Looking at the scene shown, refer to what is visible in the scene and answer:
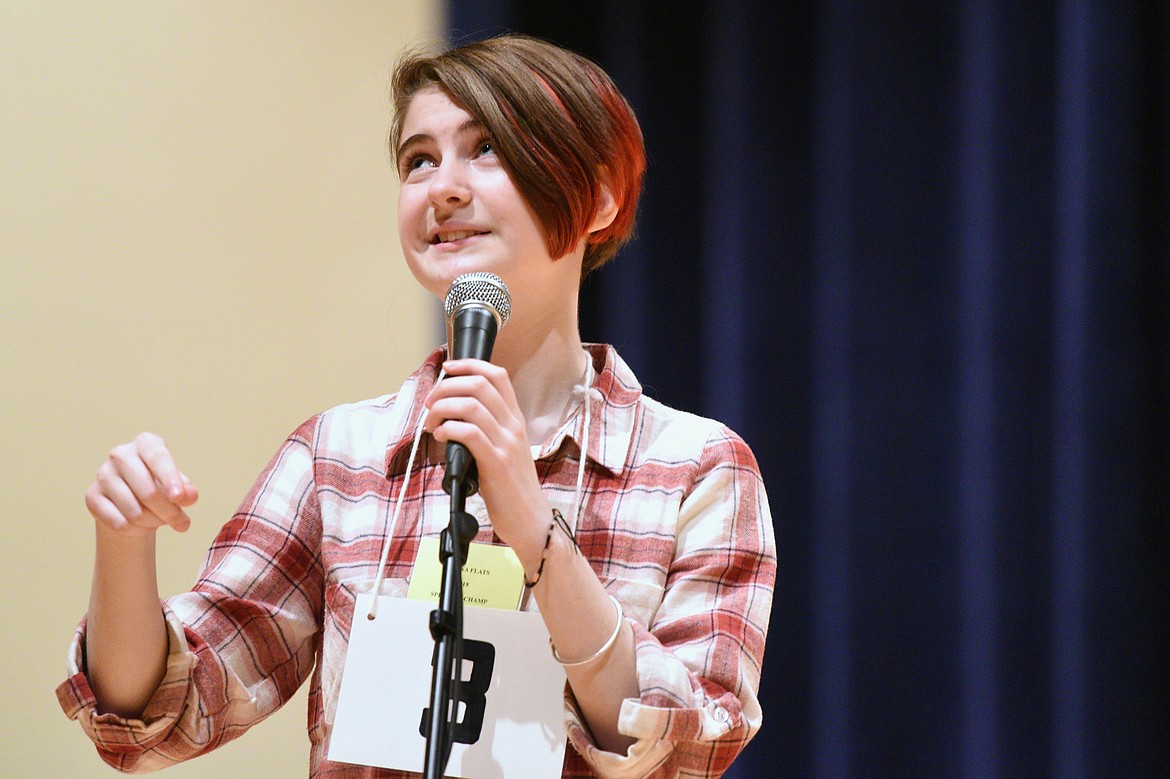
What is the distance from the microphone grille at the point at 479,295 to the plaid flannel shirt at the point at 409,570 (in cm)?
25

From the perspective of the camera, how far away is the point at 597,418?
4.15 feet

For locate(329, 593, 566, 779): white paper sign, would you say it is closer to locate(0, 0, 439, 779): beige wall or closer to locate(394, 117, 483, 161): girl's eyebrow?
locate(394, 117, 483, 161): girl's eyebrow

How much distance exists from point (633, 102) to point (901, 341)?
65 cm

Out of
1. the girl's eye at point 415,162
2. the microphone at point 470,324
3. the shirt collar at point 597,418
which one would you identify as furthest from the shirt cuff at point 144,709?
the girl's eye at point 415,162

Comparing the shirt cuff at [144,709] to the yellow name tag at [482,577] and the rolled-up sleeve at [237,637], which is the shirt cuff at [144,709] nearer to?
the rolled-up sleeve at [237,637]

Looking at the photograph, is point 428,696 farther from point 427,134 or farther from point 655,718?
point 427,134

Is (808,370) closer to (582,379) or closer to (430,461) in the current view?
(582,379)

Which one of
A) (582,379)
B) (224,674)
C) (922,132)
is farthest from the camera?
(922,132)

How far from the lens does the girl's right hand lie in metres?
0.96

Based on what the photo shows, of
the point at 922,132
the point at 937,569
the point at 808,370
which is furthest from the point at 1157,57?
the point at 937,569

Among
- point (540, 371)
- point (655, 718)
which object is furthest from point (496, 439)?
point (540, 371)

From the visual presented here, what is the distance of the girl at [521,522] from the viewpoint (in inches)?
40.8

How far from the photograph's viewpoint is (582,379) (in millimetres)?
1342

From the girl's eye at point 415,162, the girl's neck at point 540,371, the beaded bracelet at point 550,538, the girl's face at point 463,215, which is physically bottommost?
the beaded bracelet at point 550,538
